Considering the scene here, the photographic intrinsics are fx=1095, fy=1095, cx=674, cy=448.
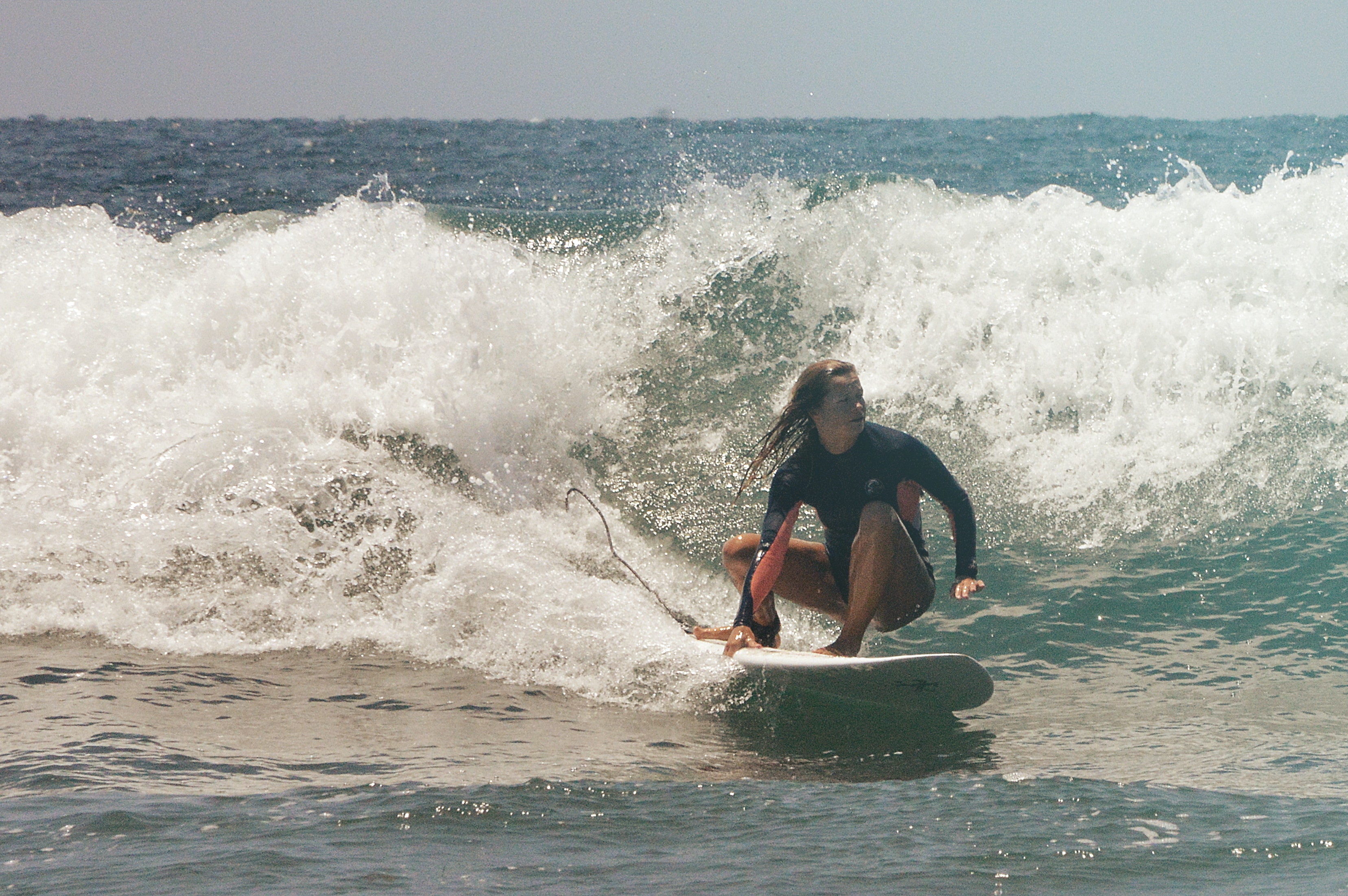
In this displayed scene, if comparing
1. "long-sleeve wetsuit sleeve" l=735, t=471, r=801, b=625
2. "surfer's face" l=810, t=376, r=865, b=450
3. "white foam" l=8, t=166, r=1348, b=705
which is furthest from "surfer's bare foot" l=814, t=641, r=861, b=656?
"surfer's face" l=810, t=376, r=865, b=450

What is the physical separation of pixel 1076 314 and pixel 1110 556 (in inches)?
100

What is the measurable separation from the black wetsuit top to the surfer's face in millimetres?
67

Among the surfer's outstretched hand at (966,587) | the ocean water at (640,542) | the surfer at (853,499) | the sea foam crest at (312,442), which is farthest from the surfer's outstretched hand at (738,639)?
the surfer's outstretched hand at (966,587)

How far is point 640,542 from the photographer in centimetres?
624

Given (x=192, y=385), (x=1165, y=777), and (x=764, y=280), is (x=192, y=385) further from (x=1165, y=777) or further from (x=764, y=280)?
(x=1165, y=777)

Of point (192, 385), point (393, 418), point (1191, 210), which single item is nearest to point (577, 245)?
point (393, 418)

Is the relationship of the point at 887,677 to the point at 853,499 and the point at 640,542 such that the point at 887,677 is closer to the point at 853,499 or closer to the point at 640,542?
the point at 853,499

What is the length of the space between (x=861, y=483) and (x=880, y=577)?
35 centimetres

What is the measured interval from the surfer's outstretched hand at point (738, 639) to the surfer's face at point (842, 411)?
766 millimetres

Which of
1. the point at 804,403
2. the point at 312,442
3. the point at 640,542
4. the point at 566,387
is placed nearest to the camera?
the point at 804,403

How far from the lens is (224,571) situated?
212 inches

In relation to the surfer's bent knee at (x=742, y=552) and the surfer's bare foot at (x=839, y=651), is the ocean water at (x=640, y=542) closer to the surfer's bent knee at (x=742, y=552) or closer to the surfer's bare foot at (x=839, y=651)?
the surfer's bare foot at (x=839, y=651)

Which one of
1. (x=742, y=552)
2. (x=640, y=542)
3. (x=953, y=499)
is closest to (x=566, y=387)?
(x=640, y=542)

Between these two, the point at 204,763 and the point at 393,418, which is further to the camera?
the point at 393,418
